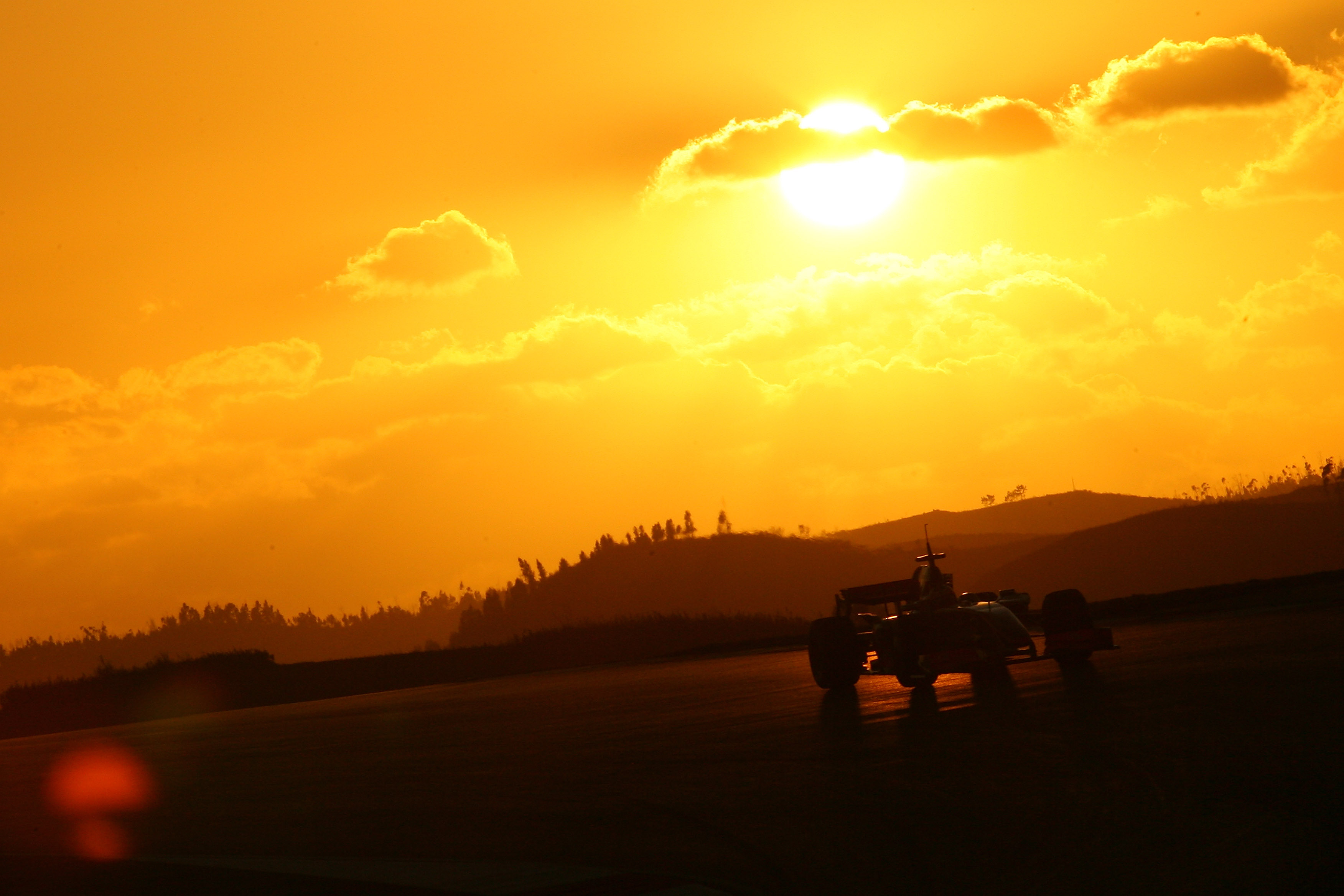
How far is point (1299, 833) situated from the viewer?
791 cm

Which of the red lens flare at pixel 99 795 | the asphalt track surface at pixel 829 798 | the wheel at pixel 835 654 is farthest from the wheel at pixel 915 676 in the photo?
the red lens flare at pixel 99 795

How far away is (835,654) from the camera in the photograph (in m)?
24.0

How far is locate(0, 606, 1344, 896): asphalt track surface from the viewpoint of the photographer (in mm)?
8188

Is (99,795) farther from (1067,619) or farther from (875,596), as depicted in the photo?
(1067,619)

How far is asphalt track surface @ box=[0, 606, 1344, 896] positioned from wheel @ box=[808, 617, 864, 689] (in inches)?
44.7

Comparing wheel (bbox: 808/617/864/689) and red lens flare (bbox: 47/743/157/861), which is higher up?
wheel (bbox: 808/617/864/689)

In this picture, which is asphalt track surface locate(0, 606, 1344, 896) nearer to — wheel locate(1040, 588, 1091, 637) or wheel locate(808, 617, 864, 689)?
wheel locate(1040, 588, 1091, 637)

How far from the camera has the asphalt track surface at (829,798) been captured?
26.9ft

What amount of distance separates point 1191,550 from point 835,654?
4045 inches

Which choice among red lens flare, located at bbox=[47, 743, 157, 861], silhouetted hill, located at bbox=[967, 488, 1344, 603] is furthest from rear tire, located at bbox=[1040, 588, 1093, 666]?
silhouetted hill, located at bbox=[967, 488, 1344, 603]

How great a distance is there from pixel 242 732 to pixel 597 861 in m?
22.5

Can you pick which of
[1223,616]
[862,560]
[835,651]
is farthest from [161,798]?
[862,560]

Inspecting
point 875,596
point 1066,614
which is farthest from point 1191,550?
point 1066,614

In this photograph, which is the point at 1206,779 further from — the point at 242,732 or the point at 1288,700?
the point at 242,732
